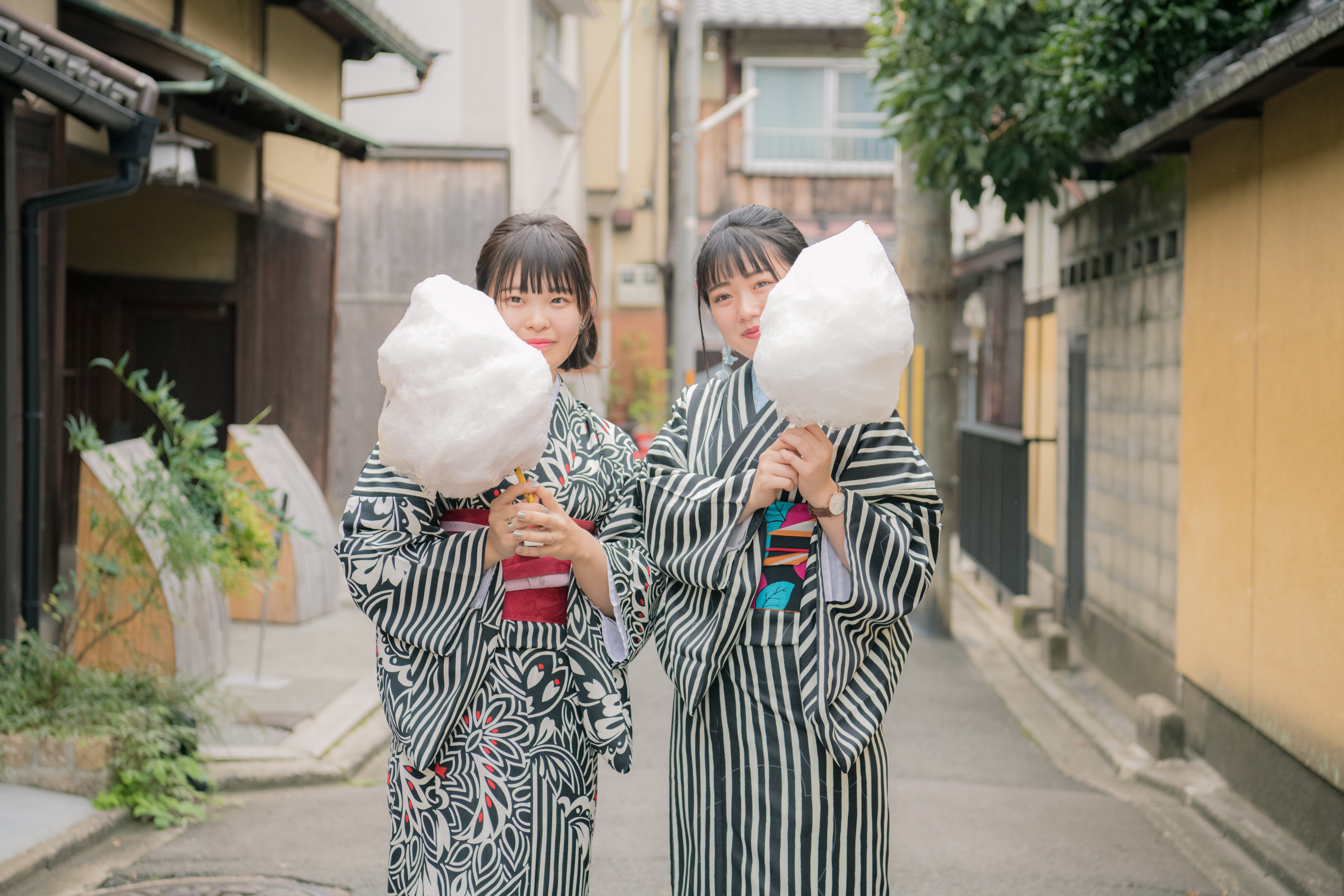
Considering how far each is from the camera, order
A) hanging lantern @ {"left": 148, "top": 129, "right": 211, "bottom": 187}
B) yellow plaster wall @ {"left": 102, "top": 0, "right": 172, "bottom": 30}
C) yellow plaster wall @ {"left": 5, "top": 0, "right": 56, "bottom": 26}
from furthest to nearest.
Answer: yellow plaster wall @ {"left": 102, "top": 0, "right": 172, "bottom": 30}, hanging lantern @ {"left": 148, "top": 129, "right": 211, "bottom": 187}, yellow plaster wall @ {"left": 5, "top": 0, "right": 56, "bottom": 26}

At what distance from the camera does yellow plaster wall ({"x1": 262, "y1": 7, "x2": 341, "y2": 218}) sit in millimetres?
9430

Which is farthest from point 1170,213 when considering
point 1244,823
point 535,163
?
point 535,163

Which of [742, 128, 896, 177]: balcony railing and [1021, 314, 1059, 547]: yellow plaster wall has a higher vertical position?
[742, 128, 896, 177]: balcony railing

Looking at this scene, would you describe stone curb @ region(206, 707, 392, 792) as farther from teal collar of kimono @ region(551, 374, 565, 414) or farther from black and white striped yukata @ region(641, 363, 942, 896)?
black and white striped yukata @ region(641, 363, 942, 896)

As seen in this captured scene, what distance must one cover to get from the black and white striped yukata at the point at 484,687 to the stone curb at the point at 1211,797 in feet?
10.2

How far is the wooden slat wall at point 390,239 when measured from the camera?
15.1 meters

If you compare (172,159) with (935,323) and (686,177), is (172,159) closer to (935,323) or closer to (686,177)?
(935,323)

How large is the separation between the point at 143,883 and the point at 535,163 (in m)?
14.2

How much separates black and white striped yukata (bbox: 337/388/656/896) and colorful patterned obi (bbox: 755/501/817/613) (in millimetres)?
333

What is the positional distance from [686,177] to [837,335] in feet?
44.7

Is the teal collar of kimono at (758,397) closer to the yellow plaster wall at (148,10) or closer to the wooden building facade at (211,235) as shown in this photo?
the wooden building facade at (211,235)

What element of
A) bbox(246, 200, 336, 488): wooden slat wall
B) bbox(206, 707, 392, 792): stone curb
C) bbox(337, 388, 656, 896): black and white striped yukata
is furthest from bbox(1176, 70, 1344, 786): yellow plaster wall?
bbox(246, 200, 336, 488): wooden slat wall

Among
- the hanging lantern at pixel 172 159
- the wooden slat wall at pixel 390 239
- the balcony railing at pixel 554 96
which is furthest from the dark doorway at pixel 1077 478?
the balcony railing at pixel 554 96

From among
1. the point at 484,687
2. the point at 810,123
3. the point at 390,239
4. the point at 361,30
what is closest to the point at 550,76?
the point at 390,239
